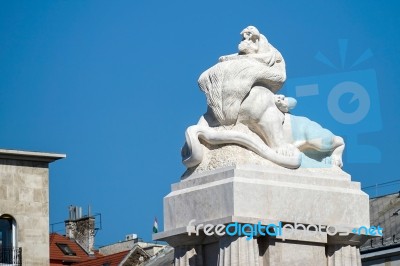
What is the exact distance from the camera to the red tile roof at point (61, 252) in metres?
61.3

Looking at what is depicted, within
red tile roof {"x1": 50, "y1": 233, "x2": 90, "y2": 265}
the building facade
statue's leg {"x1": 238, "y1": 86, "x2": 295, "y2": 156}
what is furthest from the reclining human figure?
red tile roof {"x1": 50, "y1": 233, "x2": 90, "y2": 265}

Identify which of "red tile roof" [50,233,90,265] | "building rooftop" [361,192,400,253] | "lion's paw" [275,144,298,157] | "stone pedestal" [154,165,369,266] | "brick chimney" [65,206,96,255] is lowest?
"stone pedestal" [154,165,369,266]

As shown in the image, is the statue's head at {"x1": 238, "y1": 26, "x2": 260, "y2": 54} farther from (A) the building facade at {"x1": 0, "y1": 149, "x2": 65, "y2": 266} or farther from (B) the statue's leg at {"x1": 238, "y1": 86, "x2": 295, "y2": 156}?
(A) the building facade at {"x1": 0, "y1": 149, "x2": 65, "y2": 266}

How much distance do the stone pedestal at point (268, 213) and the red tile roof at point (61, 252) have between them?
34164 millimetres

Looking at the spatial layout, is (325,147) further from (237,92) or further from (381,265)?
(381,265)

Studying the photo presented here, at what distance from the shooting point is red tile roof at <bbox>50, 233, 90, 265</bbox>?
201ft

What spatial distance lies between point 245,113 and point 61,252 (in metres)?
37.7

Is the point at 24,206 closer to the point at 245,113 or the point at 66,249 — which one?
the point at 66,249

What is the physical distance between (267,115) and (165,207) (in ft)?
6.06

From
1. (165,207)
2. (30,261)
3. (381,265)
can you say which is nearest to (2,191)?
(30,261)

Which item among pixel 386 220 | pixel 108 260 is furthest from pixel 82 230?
pixel 386 220

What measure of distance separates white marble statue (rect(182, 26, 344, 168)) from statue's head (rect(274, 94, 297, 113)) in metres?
0.01

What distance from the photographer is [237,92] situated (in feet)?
84.9

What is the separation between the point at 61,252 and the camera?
63.1 m
